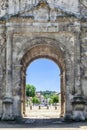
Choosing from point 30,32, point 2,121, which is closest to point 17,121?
point 2,121

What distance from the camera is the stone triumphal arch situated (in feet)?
71.8

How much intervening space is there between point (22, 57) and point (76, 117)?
14.8 feet

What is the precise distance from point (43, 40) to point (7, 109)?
4314 mm

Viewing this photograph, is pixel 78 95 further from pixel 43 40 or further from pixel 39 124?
pixel 43 40

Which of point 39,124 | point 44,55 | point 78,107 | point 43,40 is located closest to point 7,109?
point 39,124

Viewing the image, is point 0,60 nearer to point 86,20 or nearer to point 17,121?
point 17,121

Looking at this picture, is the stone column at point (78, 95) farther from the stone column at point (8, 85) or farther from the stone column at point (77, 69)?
the stone column at point (8, 85)

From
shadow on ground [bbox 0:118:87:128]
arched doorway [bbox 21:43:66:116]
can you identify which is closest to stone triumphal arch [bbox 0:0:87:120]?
arched doorway [bbox 21:43:66:116]

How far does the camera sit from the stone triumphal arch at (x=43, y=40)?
71.8 feet

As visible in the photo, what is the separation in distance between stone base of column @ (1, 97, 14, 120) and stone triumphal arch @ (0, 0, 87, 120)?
28cm

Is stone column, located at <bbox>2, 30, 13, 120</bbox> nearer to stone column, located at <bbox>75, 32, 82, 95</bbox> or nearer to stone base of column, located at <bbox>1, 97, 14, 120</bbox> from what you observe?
stone base of column, located at <bbox>1, 97, 14, 120</bbox>

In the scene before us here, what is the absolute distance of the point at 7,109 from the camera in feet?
70.5

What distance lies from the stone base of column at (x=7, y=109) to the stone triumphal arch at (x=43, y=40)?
0.28 metres

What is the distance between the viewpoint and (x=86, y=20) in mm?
22250
